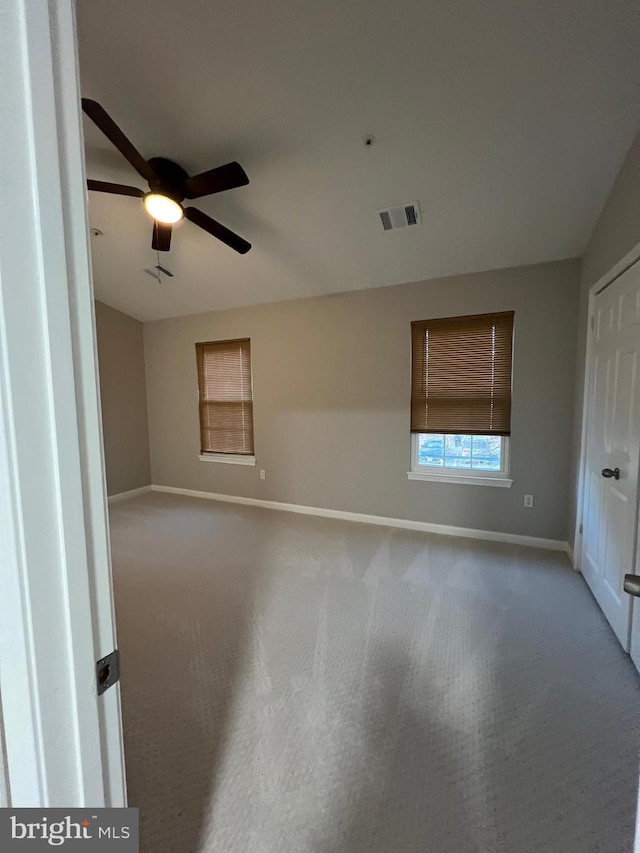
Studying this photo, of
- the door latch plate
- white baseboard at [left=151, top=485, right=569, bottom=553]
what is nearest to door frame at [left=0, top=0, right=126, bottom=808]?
the door latch plate

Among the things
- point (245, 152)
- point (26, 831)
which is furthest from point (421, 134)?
point (26, 831)

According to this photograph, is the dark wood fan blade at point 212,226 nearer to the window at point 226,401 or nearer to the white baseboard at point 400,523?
the window at point 226,401

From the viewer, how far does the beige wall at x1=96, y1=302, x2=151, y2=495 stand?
15.5 ft

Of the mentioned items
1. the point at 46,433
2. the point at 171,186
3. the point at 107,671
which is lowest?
the point at 107,671

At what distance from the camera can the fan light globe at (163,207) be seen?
213cm

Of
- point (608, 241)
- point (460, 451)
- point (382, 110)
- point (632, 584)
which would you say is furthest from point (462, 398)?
point (632, 584)

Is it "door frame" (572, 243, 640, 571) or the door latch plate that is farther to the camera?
"door frame" (572, 243, 640, 571)

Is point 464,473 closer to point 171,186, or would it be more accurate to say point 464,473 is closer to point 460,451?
point 460,451

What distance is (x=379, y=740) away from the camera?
1.45 m

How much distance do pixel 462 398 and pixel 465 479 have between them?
0.76 m

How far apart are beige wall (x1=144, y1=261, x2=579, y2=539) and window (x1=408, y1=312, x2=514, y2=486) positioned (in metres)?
0.10

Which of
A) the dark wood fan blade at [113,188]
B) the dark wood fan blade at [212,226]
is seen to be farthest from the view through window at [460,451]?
the dark wood fan blade at [113,188]

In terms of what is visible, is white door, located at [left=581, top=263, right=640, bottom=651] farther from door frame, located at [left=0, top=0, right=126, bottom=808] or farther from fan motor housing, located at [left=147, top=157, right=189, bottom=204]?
fan motor housing, located at [left=147, top=157, right=189, bottom=204]

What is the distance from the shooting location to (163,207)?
7.16ft
